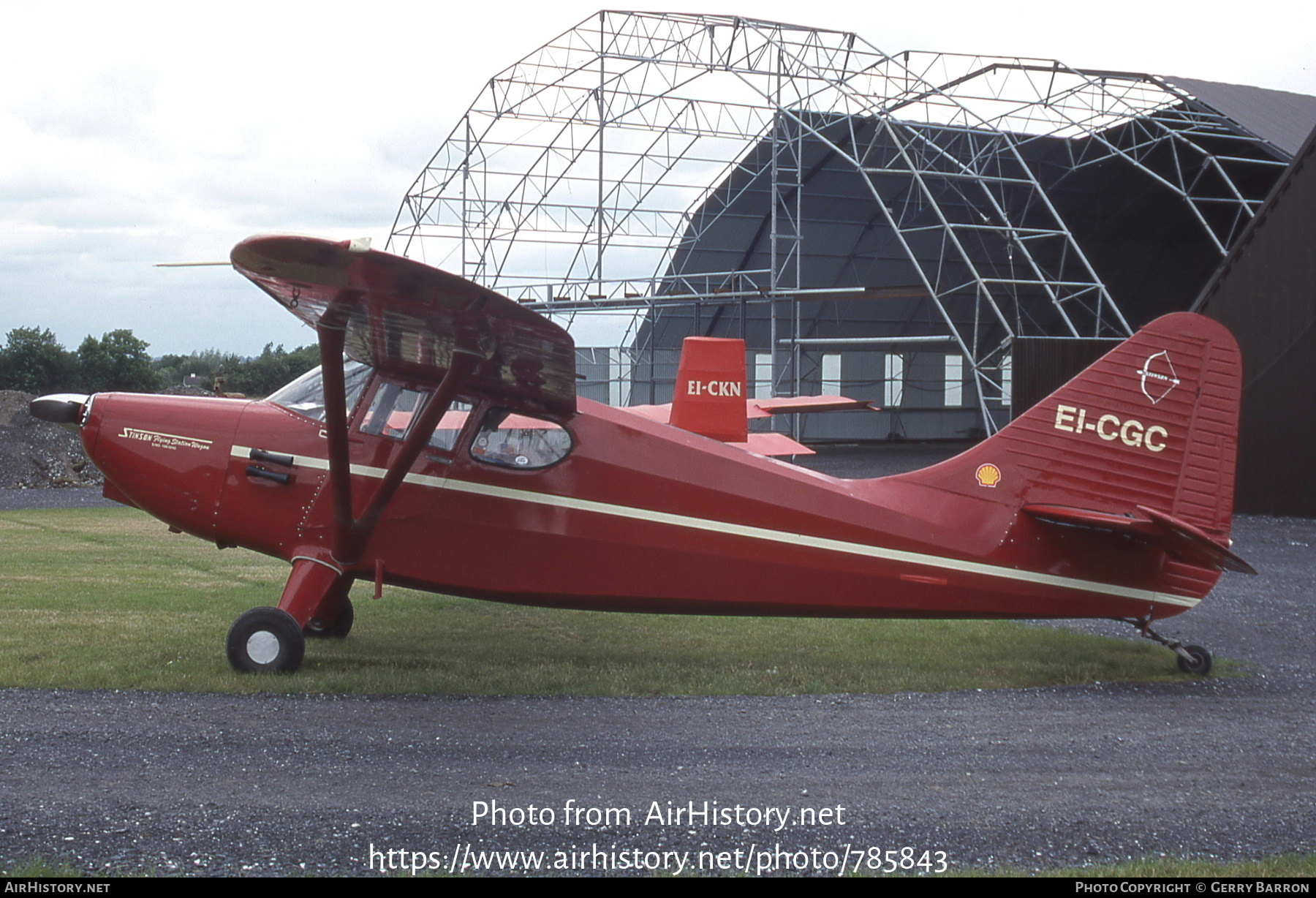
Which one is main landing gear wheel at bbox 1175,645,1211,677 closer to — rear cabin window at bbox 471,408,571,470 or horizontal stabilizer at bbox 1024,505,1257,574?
horizontal stabilizer at bbox 1024,505,1257,574

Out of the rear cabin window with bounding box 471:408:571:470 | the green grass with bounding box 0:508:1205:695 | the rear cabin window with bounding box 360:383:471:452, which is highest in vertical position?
the rear cabin window with bounding box 360:383:471:452

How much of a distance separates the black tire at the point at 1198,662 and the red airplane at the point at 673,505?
45cm

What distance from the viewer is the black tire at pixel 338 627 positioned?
8.38 meters

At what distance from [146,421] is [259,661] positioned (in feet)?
6.74

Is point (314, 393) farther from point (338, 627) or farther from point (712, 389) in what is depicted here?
point (712, 389)

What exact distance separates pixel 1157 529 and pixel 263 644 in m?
6.11

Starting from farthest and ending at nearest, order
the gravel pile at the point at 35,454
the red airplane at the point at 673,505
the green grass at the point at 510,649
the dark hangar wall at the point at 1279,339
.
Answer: the gravel pile at the point at 35,454 < the dark hangar wall at the point at 1279,339 < the red airplane at the point at 673,505 < the green grass at the point at 510,649

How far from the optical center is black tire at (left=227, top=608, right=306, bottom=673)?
273 inches

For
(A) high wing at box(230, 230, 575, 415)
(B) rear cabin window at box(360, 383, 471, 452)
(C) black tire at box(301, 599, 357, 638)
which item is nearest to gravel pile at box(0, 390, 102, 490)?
(C) black tire at box(301, 599, 357, 638)

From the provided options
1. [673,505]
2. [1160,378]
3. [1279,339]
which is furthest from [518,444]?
[1279,339]

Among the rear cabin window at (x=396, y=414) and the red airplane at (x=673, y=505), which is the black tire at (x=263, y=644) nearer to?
the red airplane at (x=673, y=505)

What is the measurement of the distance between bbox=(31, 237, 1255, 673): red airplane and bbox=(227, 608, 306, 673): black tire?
0.32 meters

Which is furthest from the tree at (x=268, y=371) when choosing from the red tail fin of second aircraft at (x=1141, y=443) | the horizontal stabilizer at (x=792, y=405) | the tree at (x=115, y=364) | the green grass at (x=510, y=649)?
the red tail fin of second aircraft at (x=1141, y=443)

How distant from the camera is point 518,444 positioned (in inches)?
295
